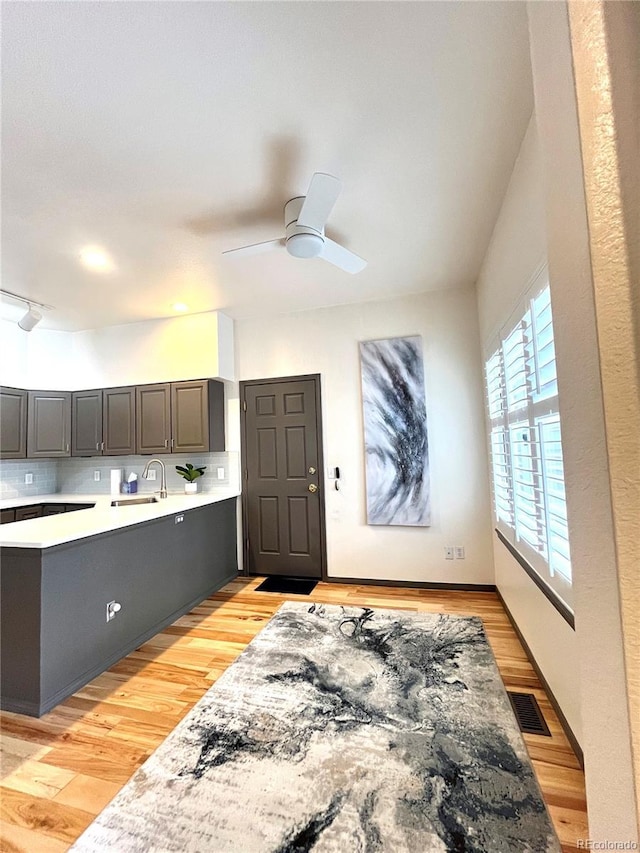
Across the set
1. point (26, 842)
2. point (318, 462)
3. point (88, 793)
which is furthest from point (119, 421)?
point (26, 842)

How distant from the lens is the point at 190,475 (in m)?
4.00

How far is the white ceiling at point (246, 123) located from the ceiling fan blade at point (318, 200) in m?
0.20

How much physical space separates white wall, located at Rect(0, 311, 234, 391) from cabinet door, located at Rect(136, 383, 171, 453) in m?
0.13

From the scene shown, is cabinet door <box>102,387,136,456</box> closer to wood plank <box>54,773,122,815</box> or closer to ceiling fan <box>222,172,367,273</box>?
ceiling fan <box>222,172,367,273</box>

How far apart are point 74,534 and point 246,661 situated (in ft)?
4.30

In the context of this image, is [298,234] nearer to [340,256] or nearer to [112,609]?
[340,256]

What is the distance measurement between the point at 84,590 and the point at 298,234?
243cm

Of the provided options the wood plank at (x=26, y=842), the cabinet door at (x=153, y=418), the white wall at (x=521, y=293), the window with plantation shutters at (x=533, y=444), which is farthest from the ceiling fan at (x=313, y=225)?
the wood plank at (x=26, y=842)

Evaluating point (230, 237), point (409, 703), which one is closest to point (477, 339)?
point (230, 237)

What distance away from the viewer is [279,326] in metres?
4.07

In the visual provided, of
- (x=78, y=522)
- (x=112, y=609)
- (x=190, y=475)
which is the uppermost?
(x=190, y=475)

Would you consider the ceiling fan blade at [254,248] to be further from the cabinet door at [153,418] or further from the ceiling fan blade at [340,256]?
the cabinet door at [153,418]

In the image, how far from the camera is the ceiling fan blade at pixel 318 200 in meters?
1.70

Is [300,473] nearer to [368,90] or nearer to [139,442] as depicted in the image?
[139,442]
